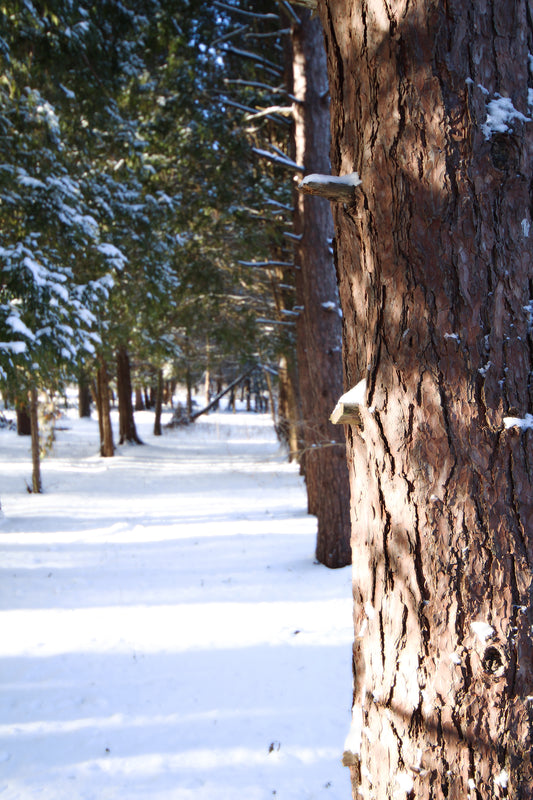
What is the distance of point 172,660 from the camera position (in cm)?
416

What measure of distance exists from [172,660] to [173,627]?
597mm

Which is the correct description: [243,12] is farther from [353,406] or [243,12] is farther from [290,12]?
[353,406]

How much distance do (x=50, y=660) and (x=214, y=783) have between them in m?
1.89

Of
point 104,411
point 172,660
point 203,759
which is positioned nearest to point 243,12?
point 172,660

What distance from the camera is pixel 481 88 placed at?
1.31 m

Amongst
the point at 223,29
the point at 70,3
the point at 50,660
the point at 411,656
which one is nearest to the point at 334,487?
the point at 50,660

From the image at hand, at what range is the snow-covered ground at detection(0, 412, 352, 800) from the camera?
2945 millimetres

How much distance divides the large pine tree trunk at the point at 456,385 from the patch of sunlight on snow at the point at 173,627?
10.6 ft

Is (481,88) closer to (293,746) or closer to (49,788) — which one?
(293,746)

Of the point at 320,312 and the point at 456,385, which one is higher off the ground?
the point at 320,312

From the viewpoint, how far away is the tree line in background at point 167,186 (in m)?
6.45

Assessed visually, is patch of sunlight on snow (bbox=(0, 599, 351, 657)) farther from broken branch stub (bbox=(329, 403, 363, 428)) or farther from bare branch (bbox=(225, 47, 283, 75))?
bare branch (bbox=(225, 47, 283, 75))

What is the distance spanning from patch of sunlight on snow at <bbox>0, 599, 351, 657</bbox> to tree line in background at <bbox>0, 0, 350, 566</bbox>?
1.37 metres

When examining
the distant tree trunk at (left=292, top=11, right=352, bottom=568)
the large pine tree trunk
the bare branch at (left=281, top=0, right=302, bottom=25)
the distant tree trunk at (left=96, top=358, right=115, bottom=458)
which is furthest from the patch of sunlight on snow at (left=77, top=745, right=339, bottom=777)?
the distant tree trunk at (left=96, top=358, right=115, bottom=458)
